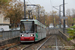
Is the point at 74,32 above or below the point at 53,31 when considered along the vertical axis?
above

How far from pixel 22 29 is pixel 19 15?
14.4 metres

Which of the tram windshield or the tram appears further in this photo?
the tram windshield

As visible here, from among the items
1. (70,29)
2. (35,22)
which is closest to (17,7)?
(35,22)

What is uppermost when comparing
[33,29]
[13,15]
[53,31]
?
[13,15]

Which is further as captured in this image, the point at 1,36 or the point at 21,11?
A: the point at 21,11

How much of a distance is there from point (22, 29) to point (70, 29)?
32.5 feet

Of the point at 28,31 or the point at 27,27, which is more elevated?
the point at 27,27

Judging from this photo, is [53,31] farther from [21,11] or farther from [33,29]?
[33,29]

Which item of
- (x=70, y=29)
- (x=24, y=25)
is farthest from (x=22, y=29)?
(x=70, y=29)

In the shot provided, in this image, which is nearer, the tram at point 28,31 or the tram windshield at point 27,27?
the tram at point 28,31

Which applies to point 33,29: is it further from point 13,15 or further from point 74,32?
point 13,15

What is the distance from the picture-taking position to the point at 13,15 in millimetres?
30312

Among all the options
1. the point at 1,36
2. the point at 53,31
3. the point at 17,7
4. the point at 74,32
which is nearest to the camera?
the point at 74,32

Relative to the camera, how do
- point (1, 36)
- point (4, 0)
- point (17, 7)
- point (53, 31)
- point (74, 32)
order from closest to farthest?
point (74, 32) → point (4, 0) → point (1, 36) → point (17, 7) → point (53, 31)
